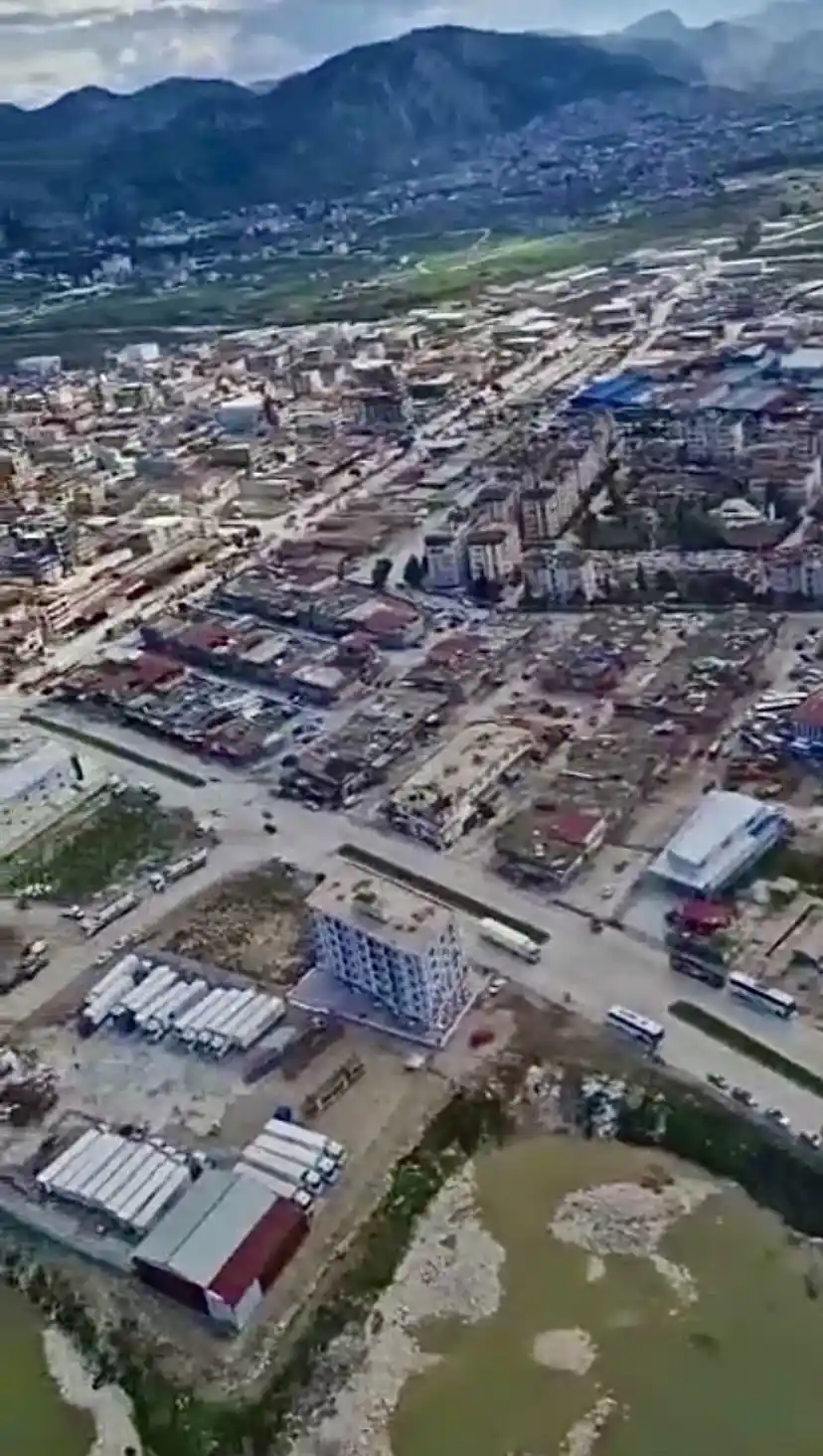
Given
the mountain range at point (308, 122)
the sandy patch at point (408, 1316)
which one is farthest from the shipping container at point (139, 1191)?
the mountain range at point (308, 122)

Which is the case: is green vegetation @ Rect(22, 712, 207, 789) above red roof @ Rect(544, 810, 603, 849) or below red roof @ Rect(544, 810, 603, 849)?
below

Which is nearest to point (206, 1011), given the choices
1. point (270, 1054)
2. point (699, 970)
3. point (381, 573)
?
point (270, 1054)

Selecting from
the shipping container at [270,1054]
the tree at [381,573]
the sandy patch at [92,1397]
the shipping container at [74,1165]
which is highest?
the tree at [381,573]

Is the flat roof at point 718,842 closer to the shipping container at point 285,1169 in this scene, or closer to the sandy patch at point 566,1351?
the shipping container at point 285,1169

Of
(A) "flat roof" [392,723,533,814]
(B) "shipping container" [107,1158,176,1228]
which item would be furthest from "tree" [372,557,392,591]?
(B) "shipping container" [107,1158,176,1228]

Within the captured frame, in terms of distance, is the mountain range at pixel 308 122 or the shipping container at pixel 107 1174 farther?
the mountain range at pixel 308 122

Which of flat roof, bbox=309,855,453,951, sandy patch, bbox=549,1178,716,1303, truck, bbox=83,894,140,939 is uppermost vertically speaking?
flat roof, bbox=309,855,453,951

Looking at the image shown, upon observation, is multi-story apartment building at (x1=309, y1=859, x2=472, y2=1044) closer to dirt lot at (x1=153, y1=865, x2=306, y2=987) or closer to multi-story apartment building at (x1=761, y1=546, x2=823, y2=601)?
dirt lot at (x1=153, y1=865, x2=306, y2=987)
